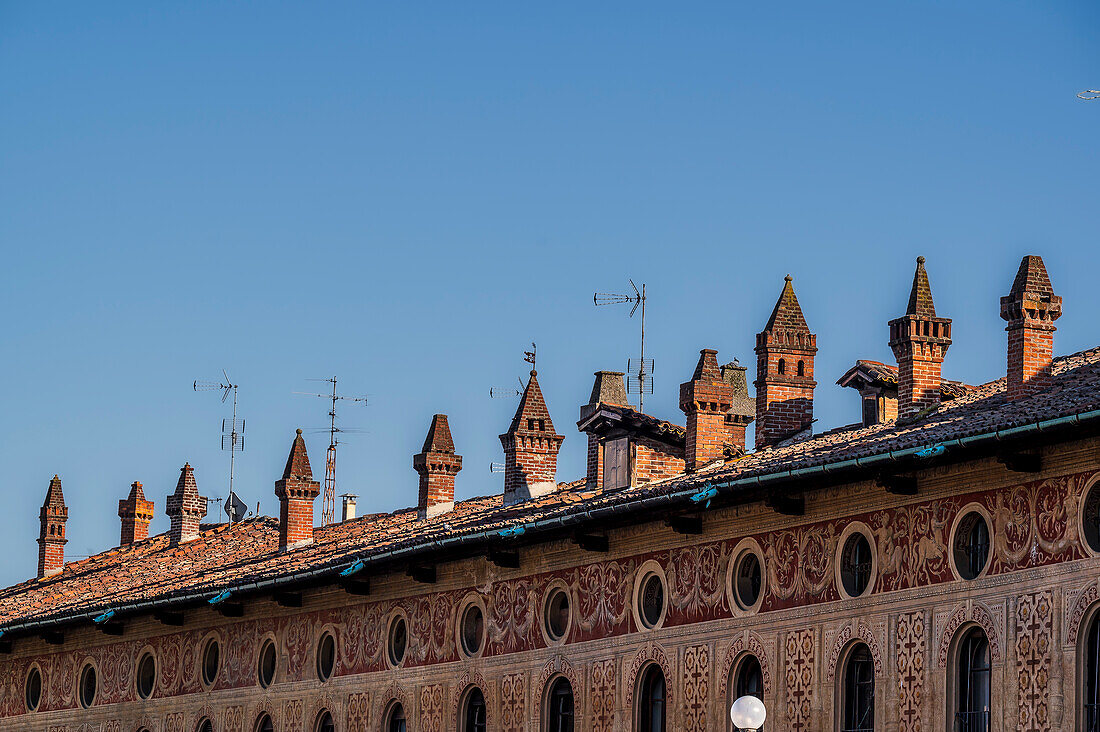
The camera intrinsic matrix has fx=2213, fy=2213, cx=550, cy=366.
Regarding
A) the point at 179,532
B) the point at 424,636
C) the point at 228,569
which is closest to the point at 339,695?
the point at 424,636

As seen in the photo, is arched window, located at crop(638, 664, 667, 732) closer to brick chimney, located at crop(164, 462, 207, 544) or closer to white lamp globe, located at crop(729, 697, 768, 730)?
white lamp globe, located at crop(729, 697, 768, 730)

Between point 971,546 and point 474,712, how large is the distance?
970 centimetres

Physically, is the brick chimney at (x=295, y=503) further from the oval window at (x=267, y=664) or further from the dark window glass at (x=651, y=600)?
the dark window glass at (x=651, y=600)

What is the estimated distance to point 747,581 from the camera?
84.1 feet

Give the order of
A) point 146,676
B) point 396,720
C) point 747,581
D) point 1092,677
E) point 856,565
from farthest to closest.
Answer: point 146,676 < point 396,720 < point 747,581 < point 856,565 < point 1092,677

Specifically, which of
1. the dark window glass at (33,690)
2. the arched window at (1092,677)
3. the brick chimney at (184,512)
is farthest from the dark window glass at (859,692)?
the brick chimney at (184,512)

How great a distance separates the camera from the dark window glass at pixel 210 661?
35562 mm

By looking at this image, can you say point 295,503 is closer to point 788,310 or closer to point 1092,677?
point 788,310

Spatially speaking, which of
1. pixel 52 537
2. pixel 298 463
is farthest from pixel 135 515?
pixel 298 463

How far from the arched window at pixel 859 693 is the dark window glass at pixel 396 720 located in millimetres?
9225

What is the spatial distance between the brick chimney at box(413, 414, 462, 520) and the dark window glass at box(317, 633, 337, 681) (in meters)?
6.87

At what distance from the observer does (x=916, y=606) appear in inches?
899

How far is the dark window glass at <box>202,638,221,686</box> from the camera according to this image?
35.6 m

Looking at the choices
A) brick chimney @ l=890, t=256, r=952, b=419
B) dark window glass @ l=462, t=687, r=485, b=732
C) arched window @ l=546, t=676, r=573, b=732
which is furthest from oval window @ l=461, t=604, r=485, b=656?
brick chimney @ l=890, t=256, r=952, b=419
